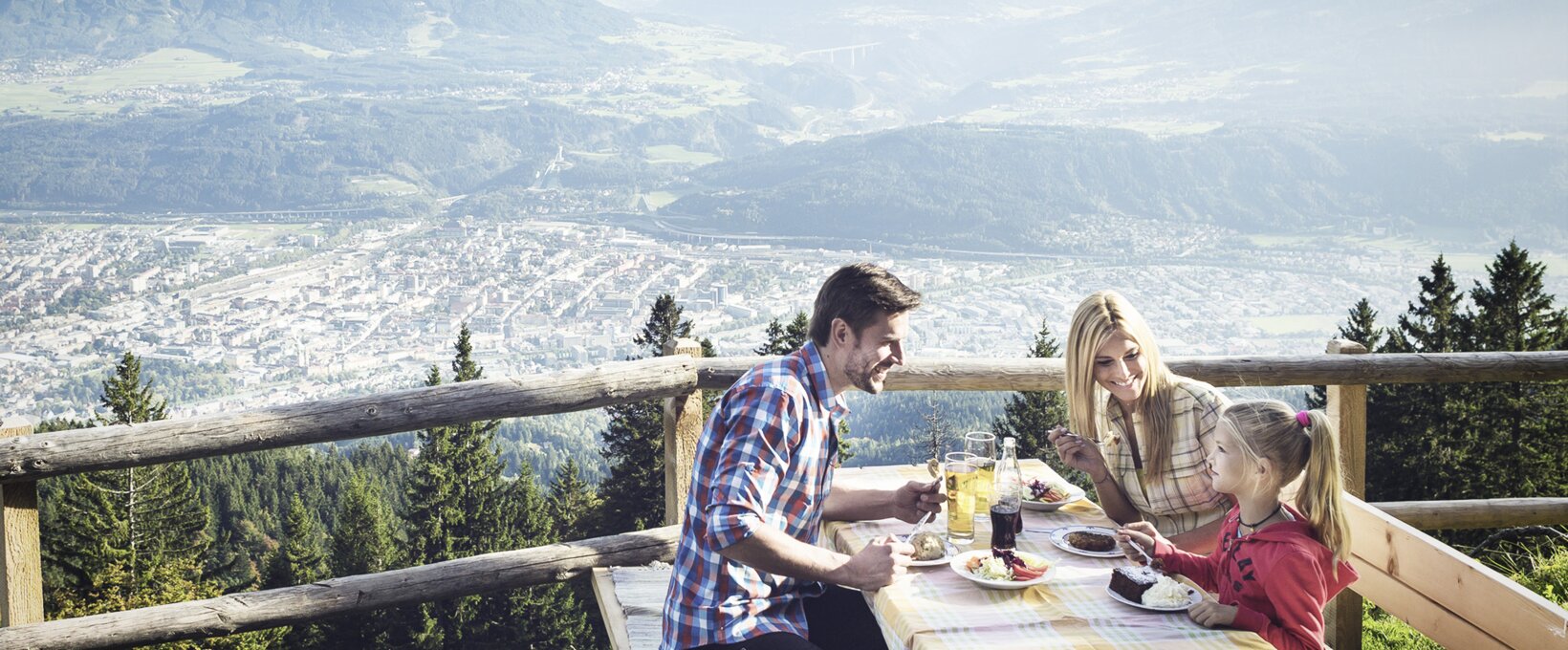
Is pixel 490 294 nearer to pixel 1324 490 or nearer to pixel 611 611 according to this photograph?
pixel 611 611

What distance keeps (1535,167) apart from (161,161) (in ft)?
455

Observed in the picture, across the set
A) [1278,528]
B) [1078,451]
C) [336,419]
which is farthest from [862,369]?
[336,419]

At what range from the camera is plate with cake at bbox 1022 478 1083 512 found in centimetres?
267

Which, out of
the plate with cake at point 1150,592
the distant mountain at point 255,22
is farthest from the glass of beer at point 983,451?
the distant mountain at point 255,22

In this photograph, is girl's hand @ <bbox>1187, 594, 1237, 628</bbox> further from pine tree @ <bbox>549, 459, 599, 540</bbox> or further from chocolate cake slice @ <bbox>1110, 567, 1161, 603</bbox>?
pine tree @ <bbox>549, 459, 599, 540</bbox>

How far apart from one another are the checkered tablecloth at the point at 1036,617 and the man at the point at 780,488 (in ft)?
0.30

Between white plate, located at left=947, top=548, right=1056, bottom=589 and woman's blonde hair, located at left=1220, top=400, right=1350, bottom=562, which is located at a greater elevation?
woman's blonde hair, located at left=1220, top=400, right=1350, bottom=562

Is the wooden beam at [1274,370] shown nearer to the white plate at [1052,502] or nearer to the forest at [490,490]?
the white plate at [1052,502]

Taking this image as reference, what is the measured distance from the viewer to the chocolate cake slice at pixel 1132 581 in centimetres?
201

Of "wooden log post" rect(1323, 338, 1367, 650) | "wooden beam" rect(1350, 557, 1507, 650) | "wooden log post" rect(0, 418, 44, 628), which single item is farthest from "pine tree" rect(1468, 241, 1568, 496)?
"wooden log post" rect(0, 418, 44, 628)

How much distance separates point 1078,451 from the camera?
2619 millimetres

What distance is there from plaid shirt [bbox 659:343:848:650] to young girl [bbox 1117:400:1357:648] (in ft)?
2.19

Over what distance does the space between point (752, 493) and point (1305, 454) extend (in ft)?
3.45

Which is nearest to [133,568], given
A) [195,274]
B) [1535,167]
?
[195,274]
